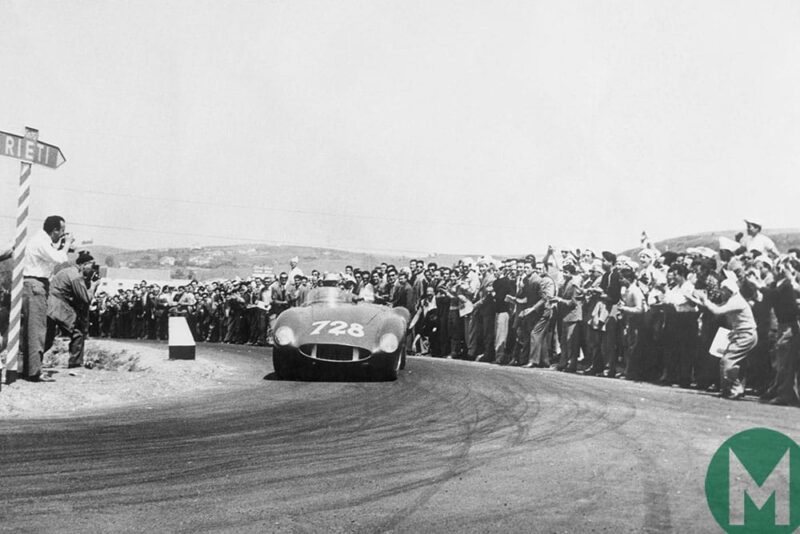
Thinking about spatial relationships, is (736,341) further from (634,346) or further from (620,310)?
(620,310)

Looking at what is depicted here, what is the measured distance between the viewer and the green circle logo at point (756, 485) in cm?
430

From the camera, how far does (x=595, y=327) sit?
43.9ft

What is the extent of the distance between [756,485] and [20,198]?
29.2ft

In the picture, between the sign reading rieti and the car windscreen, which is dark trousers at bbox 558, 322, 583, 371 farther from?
the sign reading rieti

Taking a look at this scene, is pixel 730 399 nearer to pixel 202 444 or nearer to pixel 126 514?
pixel 202 444

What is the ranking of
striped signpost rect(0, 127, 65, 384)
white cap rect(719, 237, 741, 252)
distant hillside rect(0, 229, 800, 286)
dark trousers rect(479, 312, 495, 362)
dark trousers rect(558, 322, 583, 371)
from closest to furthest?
striped signpost rect(0, 127, 65, 384) < white cap rect(719, 237, 741, 252) < dark trousers rect(558, 322, 583, 371) < dark trousers rect(479, 312, 495, 362) < distant hillside rect(0, 229, 800, 286)

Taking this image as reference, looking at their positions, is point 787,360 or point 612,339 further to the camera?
point 612,339

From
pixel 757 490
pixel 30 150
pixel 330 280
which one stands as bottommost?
pixel 757 490

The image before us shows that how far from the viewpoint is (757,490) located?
486cm

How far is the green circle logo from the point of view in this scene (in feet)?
14.1

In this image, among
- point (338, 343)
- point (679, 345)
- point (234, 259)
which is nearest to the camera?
point (338, 343)

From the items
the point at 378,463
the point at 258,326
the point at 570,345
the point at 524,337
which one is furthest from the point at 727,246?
the point at 258,326

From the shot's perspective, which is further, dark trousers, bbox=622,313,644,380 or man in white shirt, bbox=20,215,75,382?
dark trousers, bbox=622,313,644,380

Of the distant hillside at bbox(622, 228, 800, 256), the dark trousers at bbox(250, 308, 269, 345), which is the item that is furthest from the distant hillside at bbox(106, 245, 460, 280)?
the dark trousers at bbox(250, 308, 269, 345)
